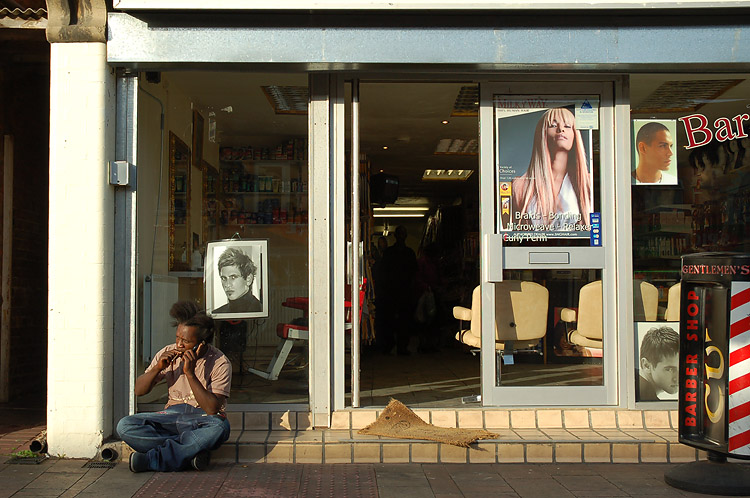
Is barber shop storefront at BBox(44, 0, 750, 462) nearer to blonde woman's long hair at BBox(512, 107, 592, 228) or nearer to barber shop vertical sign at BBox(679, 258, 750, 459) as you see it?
blonde woman's long hair at BBox(512, 107, 592, 228)

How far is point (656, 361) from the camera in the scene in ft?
18.3

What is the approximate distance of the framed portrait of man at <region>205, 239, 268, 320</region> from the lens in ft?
18.8

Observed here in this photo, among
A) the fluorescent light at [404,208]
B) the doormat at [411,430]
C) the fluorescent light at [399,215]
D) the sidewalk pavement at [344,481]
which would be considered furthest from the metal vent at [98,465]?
the fluorescent light at [399,215]

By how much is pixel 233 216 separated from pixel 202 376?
152 cm

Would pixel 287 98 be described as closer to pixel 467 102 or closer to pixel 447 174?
pixel 467 102

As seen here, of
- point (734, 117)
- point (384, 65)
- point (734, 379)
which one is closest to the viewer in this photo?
point (734, 379)

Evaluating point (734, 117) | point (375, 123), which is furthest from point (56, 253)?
point (734, 117)

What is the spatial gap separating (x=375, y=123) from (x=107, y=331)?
12.6ft

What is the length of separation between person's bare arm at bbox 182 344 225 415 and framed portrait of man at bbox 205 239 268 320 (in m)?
0.95

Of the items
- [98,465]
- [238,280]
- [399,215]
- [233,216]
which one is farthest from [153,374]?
[399,215]

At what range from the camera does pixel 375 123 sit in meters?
7.90

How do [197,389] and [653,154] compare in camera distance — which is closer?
[197,389]

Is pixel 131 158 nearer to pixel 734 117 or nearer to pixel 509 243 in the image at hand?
pixel 509 243

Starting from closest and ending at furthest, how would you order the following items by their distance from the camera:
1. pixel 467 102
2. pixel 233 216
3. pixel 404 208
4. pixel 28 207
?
pixel 233 216, pixel 467 102, pixel 28 207, pixel 404 208
